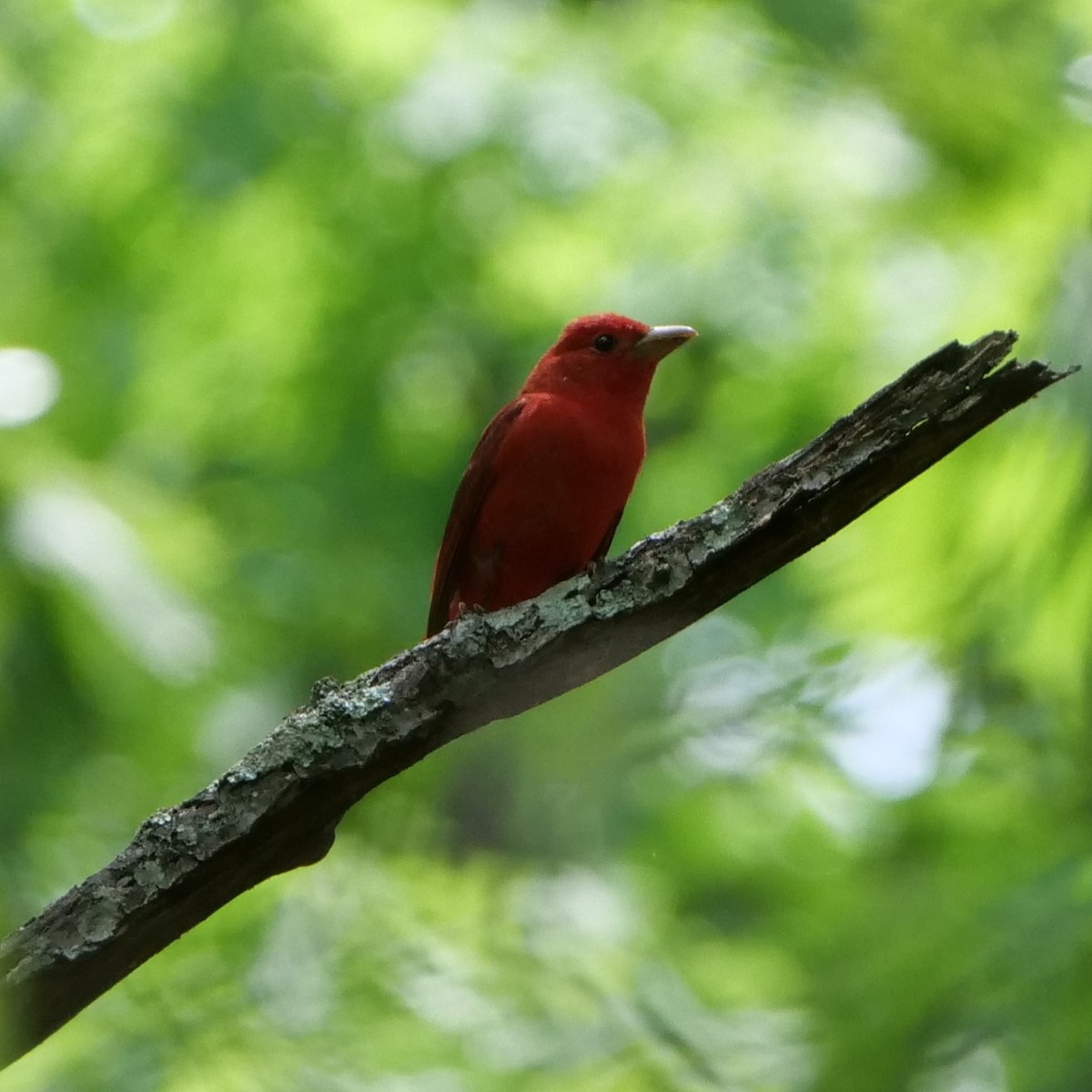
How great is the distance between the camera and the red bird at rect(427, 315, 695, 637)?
19.4ft

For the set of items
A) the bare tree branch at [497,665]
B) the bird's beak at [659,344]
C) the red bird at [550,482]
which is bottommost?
the bare tree branch at [497,665]

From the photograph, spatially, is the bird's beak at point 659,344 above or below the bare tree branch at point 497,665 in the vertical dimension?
above

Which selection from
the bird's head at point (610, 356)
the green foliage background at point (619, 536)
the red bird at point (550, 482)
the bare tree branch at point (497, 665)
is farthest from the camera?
the bird's head at point (610, 356)

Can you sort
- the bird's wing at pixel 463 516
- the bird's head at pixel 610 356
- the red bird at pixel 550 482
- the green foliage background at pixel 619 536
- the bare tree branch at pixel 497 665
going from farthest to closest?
the bird's head at pixel 610 356 → the bird's wing at pixel 463 516 → the red bird at pixel 550 482 → the green foliage background at pixel 619 536 → the bare tree branch at pixel 497 665

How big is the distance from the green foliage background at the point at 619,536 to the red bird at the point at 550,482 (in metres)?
0.55

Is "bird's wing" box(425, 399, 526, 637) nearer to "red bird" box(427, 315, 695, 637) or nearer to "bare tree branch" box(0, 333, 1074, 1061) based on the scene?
"red bird" box(427, 315, 695, 637)

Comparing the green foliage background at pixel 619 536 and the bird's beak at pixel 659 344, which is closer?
the green foliage background at pixel 619 536

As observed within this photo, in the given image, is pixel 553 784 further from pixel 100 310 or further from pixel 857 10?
pixel 100 310

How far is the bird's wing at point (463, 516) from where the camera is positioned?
6105 millimetres

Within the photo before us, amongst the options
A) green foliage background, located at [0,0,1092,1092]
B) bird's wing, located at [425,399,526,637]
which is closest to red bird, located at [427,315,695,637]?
bird's wing, located at [425,399,526,637]

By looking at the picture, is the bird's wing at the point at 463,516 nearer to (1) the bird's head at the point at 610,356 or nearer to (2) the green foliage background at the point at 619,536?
(1) the bird's head at the point at 610,356

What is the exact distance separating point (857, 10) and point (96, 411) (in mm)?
3945

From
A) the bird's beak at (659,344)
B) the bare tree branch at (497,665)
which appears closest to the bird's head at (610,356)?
the bird's beak at (659,344)

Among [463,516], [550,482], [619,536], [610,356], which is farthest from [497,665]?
[619,536]
